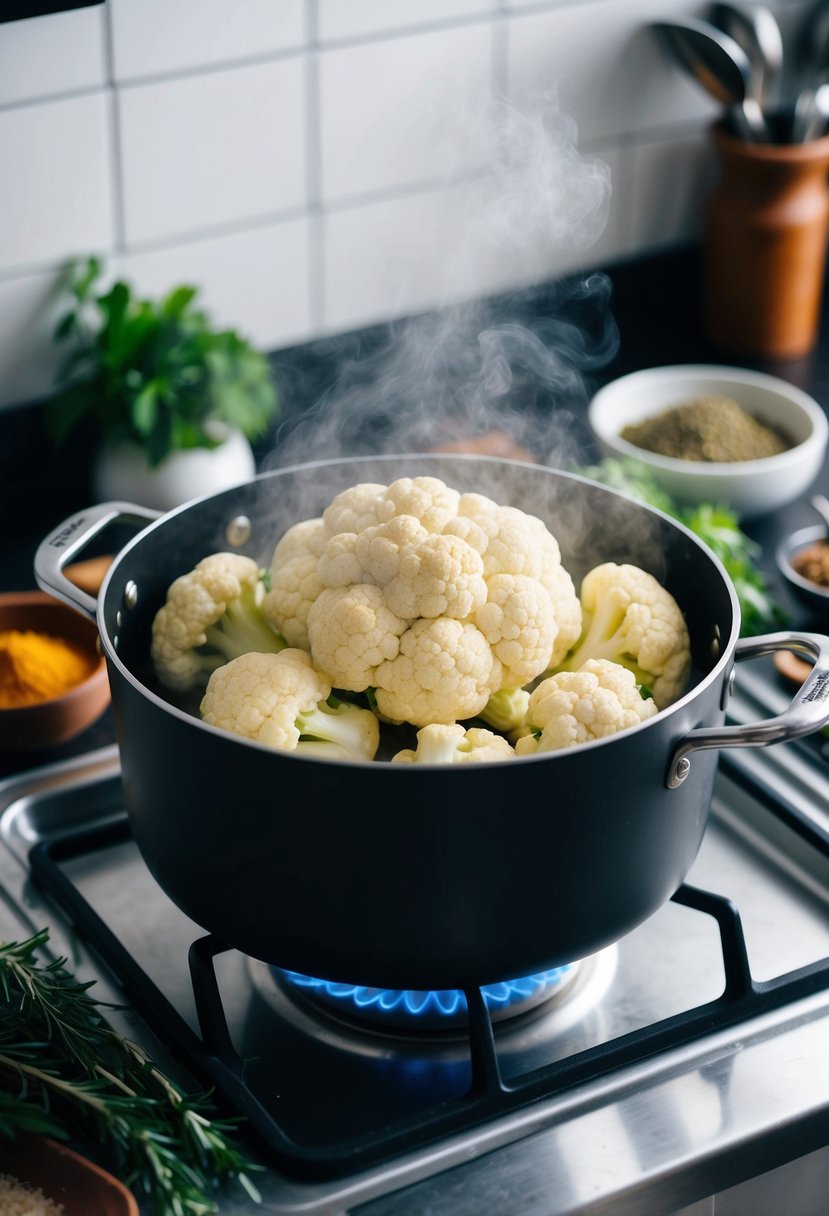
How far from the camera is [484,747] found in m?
0.89

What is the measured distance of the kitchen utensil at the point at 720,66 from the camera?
5.68 ft

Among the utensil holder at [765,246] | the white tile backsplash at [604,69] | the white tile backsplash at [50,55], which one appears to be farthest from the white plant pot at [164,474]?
the utensil holder at [765,246]

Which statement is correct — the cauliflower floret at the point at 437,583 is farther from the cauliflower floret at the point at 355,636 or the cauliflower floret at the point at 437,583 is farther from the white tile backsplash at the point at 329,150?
the white tile backsplash at the point at 329,150

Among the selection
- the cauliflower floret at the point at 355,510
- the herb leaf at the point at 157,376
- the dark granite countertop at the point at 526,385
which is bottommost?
the dark granite countertop at the point at 526,385

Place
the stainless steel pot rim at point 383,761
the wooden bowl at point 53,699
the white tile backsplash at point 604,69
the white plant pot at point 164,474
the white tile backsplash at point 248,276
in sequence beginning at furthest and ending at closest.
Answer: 1. the white tile backsplash at point 604,69
2. the white tile backsplash at point 248,276
3. the white plant pot at point 164,474
4. the wooden bowl at point 53,699
5. the stainless steel pot rim at point 383,761

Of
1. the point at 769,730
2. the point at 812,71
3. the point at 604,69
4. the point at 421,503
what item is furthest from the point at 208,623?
the point at 812,71

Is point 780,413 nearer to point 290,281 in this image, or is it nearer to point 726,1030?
point 290,281

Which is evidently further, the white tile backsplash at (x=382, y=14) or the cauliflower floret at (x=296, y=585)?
the white tile backsplash at (x=382, y=14)

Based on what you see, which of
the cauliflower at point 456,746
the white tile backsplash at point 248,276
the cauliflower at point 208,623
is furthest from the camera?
the white tile backsplash at point 248,276

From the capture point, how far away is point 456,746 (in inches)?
34.9

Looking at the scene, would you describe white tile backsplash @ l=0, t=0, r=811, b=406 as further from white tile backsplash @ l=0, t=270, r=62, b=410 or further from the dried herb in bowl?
the dried herb in bowl

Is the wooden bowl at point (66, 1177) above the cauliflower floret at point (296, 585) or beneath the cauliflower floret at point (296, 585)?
beneath

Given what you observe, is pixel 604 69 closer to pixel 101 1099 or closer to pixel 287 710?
pixel 287 710

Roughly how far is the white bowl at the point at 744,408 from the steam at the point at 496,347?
0.07 metres
